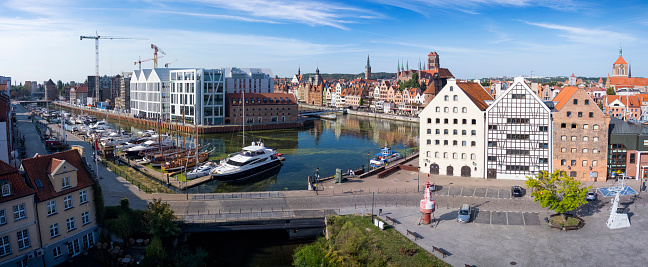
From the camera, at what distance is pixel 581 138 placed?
35938mm

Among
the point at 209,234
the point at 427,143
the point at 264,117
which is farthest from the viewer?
the point at 264,117

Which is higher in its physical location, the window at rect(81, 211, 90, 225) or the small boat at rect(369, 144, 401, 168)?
the window at rect(81, 211, 90, 225)

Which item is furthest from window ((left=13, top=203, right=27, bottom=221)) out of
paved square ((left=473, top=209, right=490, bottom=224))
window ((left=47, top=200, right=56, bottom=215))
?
paved square ((left=473, top=209, right=490, bottom=224))

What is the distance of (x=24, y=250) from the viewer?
2089cm

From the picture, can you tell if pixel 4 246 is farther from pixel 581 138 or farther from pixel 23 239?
pixel 581 138

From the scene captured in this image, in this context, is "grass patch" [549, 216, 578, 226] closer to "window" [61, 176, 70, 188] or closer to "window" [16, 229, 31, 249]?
"window" [61, 176, 70, 188]

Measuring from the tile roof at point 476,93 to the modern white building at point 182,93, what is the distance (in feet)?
162

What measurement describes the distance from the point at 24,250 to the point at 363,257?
15.3 m

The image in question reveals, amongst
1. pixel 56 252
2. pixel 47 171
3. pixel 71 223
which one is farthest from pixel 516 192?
pixel 47 171

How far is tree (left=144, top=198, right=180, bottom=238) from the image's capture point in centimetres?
2433

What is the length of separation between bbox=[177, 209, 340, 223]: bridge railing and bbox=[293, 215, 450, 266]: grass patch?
5.53 ft

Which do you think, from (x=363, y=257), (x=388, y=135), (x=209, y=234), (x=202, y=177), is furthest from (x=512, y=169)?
(x=388, y=135)

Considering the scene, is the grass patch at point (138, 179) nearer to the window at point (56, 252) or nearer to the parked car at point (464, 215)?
the window at point (56, 252)

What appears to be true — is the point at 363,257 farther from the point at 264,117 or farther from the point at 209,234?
the point at 264,117
